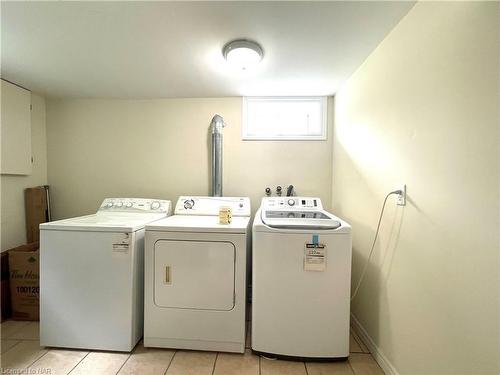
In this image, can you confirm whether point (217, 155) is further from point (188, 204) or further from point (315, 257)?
point (315, 257)

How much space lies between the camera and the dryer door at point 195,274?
4.98 ft

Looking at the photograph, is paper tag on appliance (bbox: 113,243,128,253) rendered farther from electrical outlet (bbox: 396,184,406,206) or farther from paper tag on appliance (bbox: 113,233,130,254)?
electrical outlet (bbox: 396,184,406,206)

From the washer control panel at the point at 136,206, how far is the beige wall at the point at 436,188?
72.0 inches

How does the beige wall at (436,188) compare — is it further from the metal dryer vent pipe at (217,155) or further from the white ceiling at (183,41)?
the metal dryer vent pipe at (217,155)

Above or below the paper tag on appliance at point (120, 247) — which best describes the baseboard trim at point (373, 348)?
below

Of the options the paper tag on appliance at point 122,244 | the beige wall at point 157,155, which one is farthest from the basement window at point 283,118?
the paper tag on appliance at point 122,244

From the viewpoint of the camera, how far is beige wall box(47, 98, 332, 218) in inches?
95.6

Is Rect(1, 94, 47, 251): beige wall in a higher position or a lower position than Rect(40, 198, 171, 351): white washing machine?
higher

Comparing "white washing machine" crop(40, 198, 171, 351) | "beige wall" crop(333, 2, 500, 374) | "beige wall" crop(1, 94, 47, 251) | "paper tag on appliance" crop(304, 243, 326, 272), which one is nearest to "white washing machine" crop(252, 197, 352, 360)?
"paper tag on appliance" crop(304, 243, 326, 272)

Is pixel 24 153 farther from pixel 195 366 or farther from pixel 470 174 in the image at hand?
pixel 470 174

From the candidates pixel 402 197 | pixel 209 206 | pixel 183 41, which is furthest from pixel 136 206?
pixel 402 197

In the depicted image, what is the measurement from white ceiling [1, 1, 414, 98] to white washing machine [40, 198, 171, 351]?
49.6 inches

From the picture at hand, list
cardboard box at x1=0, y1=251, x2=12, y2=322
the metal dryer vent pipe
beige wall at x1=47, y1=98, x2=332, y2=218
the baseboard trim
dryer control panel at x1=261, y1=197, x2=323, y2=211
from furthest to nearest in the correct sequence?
beige wall at x1=47, y1=98, x2=332, y2=218 < the metal dryer vent pipe < dryer control panel at x1=261, y1=197, x2=323, y2=211 < cardboard box at x1=0, y1=251, x2=12, y2=322 < the baseboard trim

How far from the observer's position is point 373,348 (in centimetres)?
151
